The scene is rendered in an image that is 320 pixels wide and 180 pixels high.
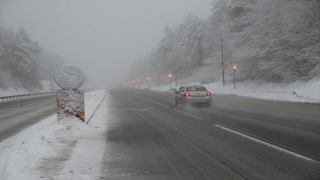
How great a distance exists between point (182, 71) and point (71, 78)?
2093 inches

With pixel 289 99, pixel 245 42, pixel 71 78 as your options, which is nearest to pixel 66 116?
pixel 71 78

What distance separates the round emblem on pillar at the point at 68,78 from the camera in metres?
8.88

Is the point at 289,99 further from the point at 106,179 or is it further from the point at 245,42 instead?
the point at 106,179

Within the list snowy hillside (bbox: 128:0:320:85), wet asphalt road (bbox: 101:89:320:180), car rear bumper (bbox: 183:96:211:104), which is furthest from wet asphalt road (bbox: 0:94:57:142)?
snowy hillside (bbox: 128:0:320:85)

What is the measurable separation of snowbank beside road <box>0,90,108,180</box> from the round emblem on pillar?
5.63ft

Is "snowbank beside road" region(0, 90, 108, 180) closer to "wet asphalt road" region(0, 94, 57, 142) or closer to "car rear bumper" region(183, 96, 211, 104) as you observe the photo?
"wet asphalt road" region(0, 94, 57, 142)

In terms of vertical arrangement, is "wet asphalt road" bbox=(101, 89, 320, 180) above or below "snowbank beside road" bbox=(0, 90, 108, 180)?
below

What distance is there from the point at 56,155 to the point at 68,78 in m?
4.39

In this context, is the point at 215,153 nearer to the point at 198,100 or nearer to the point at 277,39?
the point at 198,100

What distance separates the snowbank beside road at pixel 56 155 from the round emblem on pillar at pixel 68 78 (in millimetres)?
1715

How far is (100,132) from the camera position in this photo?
791 cm

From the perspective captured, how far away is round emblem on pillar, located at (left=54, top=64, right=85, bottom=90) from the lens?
888cm

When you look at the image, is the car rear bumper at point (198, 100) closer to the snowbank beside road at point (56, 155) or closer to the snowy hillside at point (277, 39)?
the snowbank beside road at point (56, 155)

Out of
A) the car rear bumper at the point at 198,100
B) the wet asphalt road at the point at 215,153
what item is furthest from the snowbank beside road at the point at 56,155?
the car rear bumper at the point at 198,100
